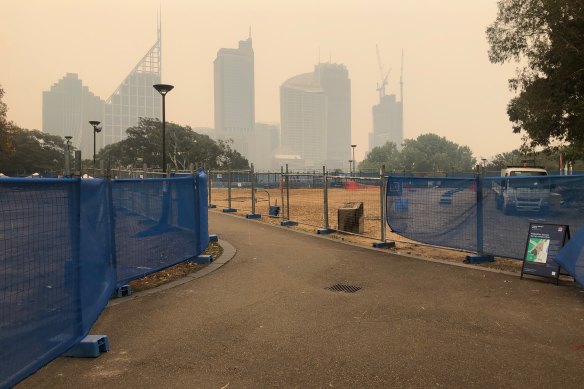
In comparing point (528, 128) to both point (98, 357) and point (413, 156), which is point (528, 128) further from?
point (413, 156)

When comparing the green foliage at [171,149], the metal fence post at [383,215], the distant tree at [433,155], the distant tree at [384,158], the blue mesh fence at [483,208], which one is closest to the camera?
the blue mesh fence at [483,208]

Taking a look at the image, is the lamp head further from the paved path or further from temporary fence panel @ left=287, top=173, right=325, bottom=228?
the paved path

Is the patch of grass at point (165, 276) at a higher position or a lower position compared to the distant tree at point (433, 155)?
lower

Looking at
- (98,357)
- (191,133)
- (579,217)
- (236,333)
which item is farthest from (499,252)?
(191,133)

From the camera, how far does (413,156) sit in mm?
124062

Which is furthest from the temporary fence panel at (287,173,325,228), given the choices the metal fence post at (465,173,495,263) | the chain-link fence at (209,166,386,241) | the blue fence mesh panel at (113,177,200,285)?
the blue fence mesh panel at (113,177,200,285)

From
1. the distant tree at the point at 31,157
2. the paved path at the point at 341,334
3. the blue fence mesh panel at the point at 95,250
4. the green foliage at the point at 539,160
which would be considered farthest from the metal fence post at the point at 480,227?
the distant tree at the point at 31,157

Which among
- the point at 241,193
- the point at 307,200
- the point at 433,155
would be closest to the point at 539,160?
the point at 433,155

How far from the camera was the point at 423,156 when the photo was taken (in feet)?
407

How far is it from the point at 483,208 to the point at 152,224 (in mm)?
6332

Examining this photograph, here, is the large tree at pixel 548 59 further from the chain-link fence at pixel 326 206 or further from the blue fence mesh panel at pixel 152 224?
the blue fence mesh panel at pixel 152 224

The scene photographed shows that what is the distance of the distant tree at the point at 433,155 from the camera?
396 feet

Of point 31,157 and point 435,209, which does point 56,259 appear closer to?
point 435,209

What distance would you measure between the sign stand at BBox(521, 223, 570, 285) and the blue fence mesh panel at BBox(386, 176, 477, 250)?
4.94 feet
